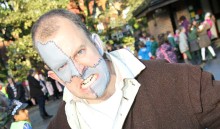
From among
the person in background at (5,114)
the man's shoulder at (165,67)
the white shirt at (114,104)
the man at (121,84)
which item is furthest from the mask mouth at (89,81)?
the person in background at (5,114)

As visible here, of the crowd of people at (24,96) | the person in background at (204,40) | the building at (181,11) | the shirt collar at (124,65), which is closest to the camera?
the shirt collar at (124,65)

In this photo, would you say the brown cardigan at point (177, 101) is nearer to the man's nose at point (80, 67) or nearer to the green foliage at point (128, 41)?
the man's nose at point (80, 67)

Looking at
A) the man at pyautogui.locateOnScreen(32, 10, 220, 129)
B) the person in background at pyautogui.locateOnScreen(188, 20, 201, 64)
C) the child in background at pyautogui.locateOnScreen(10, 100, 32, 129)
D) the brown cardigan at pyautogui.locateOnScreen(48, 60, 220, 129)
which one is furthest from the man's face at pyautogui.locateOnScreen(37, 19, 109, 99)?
the person in background at pyautogui.locateOnScreen(188, 20, 201, 64)

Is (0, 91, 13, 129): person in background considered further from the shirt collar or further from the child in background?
the shirt collar

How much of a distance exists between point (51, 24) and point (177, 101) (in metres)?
0.62

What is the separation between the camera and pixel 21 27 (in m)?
14.9

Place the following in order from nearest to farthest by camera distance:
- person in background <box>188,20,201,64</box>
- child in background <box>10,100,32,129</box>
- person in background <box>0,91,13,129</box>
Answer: child in background <box>10,100,32,129</box> < person in background <box>0,91,13,129</box> < person in background <box>188,20,201,64</box>

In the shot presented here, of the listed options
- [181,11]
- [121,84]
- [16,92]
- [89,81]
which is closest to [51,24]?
[89,81]

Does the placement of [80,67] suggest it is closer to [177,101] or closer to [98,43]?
[98,43]

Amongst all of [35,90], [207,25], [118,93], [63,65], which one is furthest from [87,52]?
[207,25]

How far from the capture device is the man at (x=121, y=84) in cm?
150

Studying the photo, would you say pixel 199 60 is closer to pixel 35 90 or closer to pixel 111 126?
pixel 35 90

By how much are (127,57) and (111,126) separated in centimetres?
34

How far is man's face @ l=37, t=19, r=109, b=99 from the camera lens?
154cm
